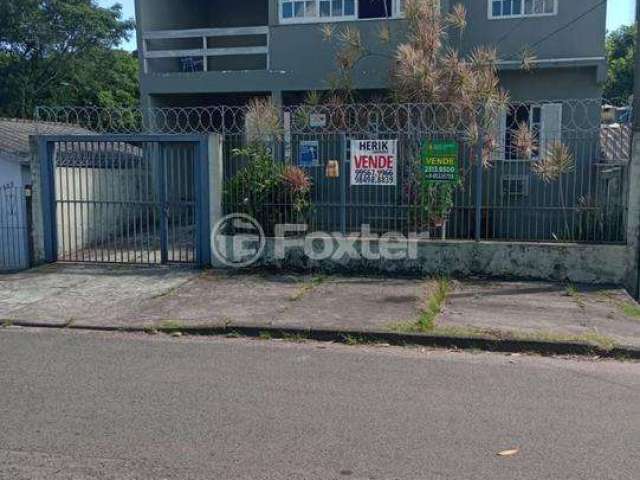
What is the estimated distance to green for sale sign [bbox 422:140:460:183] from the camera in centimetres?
995

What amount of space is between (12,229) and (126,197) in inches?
120

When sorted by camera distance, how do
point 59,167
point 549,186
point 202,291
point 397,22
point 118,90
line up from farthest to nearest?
point 118,90, point 397,22, point 59,167, point 549,186, point 202,291

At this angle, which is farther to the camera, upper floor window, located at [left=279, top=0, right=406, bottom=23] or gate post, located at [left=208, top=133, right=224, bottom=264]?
upper floor window, located at [left=279, top=0, right=406, bottom=23]

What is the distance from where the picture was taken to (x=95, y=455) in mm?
4062

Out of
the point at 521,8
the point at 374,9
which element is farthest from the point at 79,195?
the point at 521,8

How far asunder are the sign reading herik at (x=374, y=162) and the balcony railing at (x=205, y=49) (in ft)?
20.2

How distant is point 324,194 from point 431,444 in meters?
6.81

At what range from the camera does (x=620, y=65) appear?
3341cm

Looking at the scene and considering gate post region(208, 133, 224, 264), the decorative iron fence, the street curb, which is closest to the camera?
the street curb

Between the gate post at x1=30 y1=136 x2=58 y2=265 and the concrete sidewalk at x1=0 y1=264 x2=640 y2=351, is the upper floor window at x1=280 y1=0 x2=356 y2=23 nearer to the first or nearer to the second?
the gate post at x1=30 y1=136 x2=58 y2=265

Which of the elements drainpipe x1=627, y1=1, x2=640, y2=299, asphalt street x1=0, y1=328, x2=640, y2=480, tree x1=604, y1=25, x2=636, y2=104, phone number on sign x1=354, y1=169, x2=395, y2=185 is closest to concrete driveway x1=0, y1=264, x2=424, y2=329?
asphalt street x1=0, y1=328, x2=640, y2=480

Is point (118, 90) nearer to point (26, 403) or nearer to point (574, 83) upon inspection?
point (574, 83)

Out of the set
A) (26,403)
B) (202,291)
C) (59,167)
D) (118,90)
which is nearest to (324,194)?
(202,291)

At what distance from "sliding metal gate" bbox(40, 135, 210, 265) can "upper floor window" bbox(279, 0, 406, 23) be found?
16.8 feet
